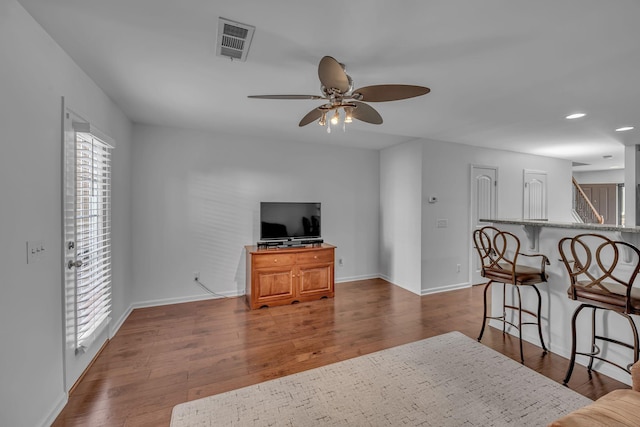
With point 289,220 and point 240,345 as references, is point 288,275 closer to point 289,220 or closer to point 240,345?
point 289,220

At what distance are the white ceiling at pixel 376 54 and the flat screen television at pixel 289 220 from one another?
136cm

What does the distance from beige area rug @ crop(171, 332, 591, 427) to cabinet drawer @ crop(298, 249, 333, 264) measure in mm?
1730

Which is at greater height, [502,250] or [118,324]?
[502,250]

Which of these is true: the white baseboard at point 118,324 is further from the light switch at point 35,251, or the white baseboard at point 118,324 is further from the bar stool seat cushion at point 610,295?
the bar stool seat cushion at point 610,295

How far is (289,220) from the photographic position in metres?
4.23

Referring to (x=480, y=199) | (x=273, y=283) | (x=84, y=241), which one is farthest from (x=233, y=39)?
(x=480, y=199)

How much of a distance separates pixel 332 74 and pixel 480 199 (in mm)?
4254

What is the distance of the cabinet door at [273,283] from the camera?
3.71m

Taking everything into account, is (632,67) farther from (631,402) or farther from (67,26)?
(67,26)

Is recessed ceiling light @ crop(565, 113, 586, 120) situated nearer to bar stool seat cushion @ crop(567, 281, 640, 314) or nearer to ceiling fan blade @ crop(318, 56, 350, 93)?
bar stool seat cushion @ crop(567, 281, 640, 314)

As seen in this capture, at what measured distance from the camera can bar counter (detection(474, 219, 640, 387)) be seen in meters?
2.14

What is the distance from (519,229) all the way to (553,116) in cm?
141

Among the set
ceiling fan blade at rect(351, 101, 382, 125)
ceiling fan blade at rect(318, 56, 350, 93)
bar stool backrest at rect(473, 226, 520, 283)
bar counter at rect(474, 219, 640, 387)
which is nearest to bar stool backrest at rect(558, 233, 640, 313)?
bar counter at rect(474, 219, 640, 387)

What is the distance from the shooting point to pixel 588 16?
1494mm
